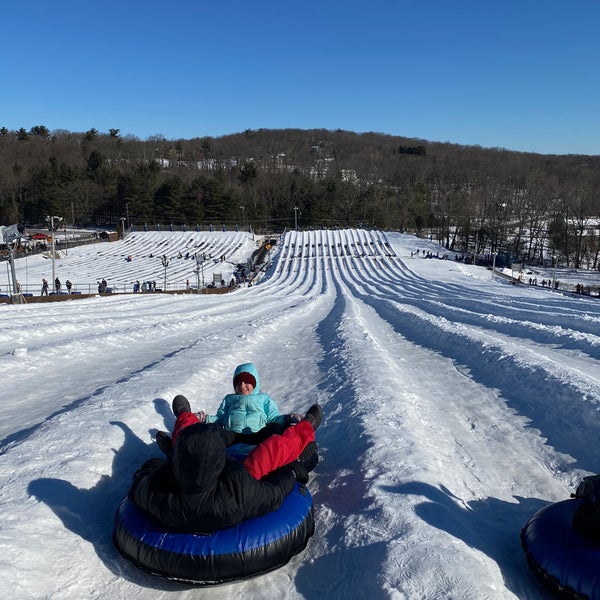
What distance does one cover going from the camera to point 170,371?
24.9 feet

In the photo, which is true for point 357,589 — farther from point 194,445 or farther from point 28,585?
point 28,585

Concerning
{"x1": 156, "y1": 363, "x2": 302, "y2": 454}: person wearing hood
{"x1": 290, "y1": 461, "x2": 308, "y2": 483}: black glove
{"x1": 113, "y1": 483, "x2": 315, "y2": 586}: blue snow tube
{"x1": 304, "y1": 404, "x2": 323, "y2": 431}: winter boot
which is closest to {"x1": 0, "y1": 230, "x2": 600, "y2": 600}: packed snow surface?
{"x1": 113, "y1": 483, "x2": 315, "y2": 586}: blue snow tube

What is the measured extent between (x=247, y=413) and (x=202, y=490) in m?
1.51

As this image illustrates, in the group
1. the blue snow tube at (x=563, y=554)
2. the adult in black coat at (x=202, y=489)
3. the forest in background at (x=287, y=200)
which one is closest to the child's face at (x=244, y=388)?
the adult in black coat at (x=202, y=489)

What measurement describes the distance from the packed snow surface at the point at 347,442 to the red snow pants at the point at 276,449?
523mm

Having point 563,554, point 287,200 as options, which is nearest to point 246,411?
point 563,554

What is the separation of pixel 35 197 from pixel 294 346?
76212 mm

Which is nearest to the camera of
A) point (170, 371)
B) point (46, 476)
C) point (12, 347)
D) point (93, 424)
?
point (46, 476)

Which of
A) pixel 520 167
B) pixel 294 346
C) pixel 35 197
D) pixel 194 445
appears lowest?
pixel 294 346

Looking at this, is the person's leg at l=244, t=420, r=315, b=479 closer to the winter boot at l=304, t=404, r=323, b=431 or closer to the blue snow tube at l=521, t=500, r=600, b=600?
the winter boot at l=304, t=404, r=323, b=431

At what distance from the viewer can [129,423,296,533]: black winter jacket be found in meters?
2.85

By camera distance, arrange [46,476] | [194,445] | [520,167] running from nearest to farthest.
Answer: [194,445], [46,476], [520,167]

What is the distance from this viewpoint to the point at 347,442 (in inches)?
200

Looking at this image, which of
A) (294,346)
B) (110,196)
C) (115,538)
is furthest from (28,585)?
(110,196)
